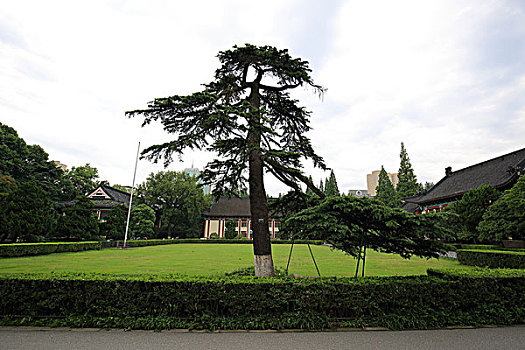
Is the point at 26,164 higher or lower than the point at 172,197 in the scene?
higher

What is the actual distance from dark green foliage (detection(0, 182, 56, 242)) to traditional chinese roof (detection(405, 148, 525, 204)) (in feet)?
120

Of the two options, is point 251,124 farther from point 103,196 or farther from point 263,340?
point 103,196

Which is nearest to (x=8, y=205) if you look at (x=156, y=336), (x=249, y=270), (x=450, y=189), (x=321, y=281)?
(x=249, y=270)

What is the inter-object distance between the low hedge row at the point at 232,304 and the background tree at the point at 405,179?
4543 cm

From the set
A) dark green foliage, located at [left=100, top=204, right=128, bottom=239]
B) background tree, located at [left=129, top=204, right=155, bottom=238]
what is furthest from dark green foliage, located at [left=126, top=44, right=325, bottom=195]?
background tree, located at [left=129, top=204, right=155, bottom=238]

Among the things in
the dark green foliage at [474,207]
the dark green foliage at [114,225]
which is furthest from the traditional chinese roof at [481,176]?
the dark green foliage at [114,225]

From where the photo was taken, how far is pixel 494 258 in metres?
15.0

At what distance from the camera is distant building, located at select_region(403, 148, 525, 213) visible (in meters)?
25.5

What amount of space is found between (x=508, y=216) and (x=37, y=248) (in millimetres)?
30437

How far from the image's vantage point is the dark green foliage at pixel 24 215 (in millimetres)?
19734

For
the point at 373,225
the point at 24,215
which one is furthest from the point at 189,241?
the point at 373,225

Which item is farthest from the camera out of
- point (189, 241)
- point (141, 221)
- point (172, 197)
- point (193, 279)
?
point (172, 197)

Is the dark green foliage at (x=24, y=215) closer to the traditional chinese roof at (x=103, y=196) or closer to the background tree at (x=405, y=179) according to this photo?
the traditional chinese roof at (x=103, y=196)

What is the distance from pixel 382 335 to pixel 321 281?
1364 millimetres
